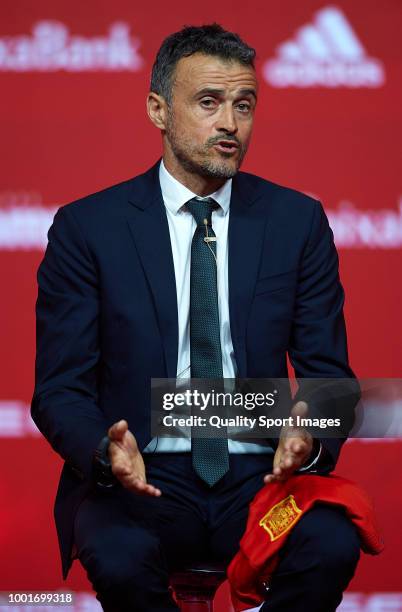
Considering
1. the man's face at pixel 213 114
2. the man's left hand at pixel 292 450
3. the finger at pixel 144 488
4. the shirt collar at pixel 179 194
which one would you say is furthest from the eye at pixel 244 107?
the finger at pixel 144 488

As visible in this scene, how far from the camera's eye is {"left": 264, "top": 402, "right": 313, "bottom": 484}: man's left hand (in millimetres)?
2154

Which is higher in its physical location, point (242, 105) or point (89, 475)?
point (242, 105)

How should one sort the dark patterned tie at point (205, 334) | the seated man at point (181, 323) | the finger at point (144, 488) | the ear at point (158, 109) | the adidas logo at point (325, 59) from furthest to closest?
the adidas logo at point (325, 59)
the ear at point (158, 109)
the dark patterned tie at point (205, 334)
the seated man at point (181, 323)
the finger at point (144, 488)

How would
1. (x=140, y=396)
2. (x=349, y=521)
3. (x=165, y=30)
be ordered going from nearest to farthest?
(x=349, y=521)
(x=140, y=396)
(x=165, y=30)

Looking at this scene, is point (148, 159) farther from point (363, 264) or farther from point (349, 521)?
point (349, 521)

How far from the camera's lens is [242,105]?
2.48 m

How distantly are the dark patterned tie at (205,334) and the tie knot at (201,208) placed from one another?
0.01 metres

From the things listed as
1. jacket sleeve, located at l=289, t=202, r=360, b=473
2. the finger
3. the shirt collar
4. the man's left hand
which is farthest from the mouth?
the finger

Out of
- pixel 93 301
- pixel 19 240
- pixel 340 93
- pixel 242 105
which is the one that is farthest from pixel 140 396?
pixel 340 93

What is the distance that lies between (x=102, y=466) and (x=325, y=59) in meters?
1.42

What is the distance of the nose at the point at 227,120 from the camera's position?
2.42 m

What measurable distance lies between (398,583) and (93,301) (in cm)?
129

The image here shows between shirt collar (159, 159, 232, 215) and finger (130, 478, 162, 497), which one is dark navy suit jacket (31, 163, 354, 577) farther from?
finger (130, 478, 162, 497)

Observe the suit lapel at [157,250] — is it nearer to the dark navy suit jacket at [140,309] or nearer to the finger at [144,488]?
the dark navy suit jacket at [140,309]
